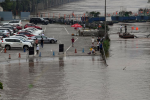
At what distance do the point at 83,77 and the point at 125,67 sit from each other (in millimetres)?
6534

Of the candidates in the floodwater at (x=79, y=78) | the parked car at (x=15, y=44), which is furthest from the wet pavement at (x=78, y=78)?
the parked car at (x=15, y=44)

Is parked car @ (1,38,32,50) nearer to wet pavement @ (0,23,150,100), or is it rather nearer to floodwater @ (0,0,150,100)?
wet pavement @ (0,23,150,100)

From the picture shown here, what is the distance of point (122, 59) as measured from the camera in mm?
40375

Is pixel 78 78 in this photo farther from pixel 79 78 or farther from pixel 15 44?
pixel 15 44

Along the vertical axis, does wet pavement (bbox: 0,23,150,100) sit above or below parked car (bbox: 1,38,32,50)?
below

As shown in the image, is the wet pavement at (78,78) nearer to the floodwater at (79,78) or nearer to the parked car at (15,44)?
the floodwater at (79,78)

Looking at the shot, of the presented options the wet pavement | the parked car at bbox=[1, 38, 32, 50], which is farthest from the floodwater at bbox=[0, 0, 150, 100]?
the parked car at bbox=[1, 38, 32, 50]

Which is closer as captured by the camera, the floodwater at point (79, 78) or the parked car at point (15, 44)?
the floodwater at point (79, 78)

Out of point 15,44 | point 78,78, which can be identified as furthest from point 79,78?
point 15,44

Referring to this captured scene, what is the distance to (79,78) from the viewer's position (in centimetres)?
2998

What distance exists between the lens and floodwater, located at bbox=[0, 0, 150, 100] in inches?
949

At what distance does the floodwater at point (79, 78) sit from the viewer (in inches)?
949

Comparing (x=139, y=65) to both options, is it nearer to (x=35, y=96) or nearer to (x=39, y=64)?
(x=39, y=64)

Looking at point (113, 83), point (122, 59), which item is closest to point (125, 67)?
point (122, 59)
